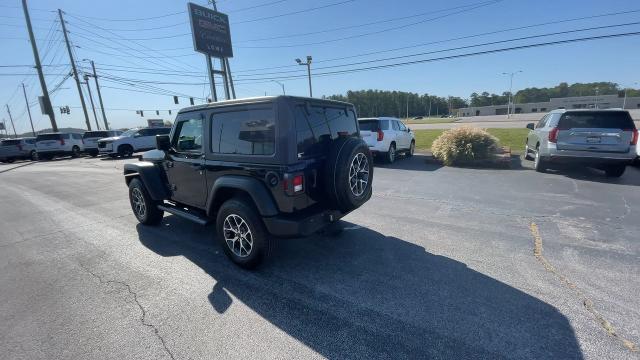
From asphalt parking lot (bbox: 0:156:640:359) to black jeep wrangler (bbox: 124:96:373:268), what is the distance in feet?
1.98

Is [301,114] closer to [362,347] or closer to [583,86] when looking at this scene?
[362,347]

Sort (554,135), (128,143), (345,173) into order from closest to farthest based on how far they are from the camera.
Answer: (345,173), (554,135), (128,143)

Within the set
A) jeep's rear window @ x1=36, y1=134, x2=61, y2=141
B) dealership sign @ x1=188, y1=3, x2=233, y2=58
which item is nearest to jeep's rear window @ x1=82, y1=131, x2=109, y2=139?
jeep's rear window @ x1=36, y1=134, x2=61, y2=141

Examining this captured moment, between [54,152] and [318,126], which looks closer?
[318,126]

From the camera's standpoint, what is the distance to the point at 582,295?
271 cm

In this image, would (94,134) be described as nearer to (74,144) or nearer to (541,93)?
(74,144)

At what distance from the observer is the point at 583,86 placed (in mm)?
117938

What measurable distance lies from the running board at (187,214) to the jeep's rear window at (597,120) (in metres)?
8.71

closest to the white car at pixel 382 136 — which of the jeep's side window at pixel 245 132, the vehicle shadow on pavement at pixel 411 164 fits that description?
the vehicle shadow on pavement at pixel 411 164

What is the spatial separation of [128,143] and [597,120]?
73.6 feet

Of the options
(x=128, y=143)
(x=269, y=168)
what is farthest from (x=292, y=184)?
(x=128, y=143)

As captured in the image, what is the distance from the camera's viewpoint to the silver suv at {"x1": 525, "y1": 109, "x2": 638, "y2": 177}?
6891 millimetres

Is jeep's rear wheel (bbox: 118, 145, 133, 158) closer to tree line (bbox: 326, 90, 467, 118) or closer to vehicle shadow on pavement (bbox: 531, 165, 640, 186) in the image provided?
vehicle shadow on pavement (bbox: 531, 165, 640, 186)

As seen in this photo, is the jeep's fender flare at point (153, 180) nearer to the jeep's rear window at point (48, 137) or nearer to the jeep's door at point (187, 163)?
the jeep's door at point (187, 163)
